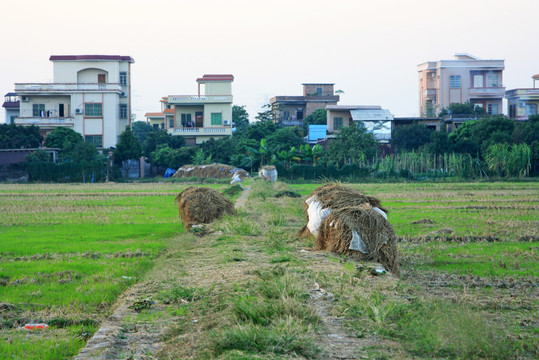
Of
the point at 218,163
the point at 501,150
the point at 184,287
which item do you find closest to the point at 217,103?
the point at 218,163

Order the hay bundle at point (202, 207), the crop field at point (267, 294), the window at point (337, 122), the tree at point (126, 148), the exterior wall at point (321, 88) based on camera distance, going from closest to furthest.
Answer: the crop field at point (267, 294) < the hay bundle at point (202, 207) < the tree at point (126, 148) < the window at point (337, 122) < the exterior wall at point (321, 88)

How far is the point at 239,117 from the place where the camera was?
74688 millimetres

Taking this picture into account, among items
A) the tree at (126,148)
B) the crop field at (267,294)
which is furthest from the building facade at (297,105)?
the crop field at (267,294)

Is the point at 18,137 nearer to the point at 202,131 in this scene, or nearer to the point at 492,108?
the point at 202,131

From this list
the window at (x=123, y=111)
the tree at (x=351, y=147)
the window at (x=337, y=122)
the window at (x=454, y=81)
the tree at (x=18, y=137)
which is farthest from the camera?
the window at (x=454, y=81)

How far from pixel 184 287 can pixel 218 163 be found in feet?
145

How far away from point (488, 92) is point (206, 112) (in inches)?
1374

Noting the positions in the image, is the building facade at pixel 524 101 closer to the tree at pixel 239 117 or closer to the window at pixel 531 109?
the window at pixel 531 109

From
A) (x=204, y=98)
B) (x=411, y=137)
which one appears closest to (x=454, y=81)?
(x=411, y=137)

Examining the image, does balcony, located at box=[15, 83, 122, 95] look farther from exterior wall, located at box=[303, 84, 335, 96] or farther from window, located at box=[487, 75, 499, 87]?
window, located at box=[487, 75, 499, 87]

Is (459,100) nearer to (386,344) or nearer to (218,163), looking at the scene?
(218,163)

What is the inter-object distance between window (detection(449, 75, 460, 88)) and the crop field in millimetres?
60648

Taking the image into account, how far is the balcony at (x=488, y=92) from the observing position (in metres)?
70.7

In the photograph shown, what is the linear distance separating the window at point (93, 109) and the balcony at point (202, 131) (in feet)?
22.7
